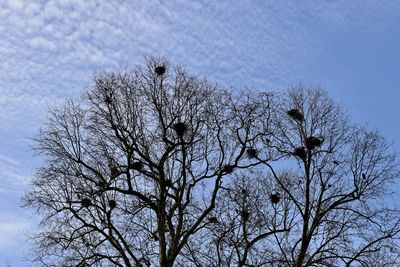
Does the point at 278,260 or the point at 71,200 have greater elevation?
the point at 71,200

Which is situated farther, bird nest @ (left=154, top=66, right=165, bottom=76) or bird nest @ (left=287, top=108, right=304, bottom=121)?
bird nest @ (left=287, top=108, right=304, bottom=121)

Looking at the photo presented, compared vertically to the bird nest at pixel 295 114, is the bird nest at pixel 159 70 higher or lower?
higher

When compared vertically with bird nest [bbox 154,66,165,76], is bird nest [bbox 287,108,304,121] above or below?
below

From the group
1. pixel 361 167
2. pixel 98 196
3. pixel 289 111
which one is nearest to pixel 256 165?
pixel 289 111

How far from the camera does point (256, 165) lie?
18.6 m

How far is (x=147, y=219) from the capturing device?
1886 cm

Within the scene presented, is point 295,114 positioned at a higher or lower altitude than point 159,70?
lower

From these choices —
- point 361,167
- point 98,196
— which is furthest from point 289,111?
point 98,196

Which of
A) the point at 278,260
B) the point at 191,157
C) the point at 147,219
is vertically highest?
the point at 191,157

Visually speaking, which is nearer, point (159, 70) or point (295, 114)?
point (159, 70)

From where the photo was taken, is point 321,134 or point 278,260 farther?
point 321,134

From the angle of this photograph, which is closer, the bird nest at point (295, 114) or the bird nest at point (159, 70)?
the bird nest at point (159, 70)

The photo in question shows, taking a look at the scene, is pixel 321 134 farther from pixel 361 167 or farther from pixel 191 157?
pixel 191 157

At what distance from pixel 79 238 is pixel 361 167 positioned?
7.59 m
